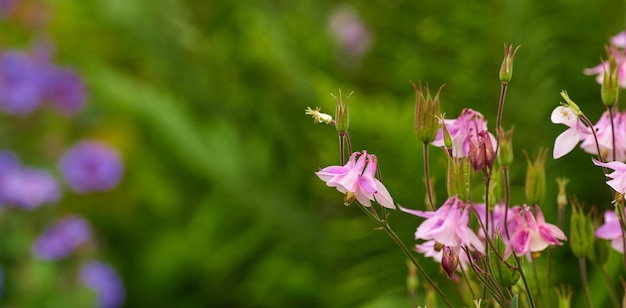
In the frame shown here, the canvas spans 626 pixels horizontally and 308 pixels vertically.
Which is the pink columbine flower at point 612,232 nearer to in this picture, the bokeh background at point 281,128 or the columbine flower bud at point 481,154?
the columbine flower bud at point 481,154

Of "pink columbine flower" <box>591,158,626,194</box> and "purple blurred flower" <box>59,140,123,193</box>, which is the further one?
"purple blurred flower" <box>59,140,123,193</box>

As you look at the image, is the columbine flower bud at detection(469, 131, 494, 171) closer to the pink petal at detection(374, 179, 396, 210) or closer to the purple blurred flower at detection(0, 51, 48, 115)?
the pink petal at detection(374, 179, 396, 210)

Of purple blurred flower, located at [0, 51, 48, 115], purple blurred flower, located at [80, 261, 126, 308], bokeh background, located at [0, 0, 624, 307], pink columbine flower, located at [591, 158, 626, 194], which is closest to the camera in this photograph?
pink columbine flower, located at [591, 158, 626, 194]

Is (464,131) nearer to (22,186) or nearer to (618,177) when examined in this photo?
(618,177)

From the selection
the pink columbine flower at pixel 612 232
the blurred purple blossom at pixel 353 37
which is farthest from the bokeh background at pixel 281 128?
the pink columbine flower at pixel 612 232

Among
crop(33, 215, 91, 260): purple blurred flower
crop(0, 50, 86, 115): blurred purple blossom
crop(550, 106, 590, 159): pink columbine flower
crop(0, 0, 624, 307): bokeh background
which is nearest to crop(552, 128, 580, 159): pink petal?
crop(550, 106, 590, 159): pink columbine flower

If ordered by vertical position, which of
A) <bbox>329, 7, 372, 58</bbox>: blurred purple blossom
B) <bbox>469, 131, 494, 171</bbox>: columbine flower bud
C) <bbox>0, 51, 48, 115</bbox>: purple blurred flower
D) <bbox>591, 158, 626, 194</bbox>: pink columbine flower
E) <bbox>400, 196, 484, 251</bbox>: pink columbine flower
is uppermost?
<bbox>329, 7, 372, 58</bbox>: blurred purple blossom

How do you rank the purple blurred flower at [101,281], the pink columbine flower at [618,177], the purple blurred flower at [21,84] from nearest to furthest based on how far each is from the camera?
the pink columbine flower at [618,177]
the purple blurred flower at [101,281]
the purple blurred flower at [21,84]

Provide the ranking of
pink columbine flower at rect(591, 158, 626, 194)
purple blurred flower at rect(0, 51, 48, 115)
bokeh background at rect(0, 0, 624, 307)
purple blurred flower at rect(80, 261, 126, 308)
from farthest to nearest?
purple blurred flower at rect(0, 51, 48, 115), purple blurred flower at rect(80, 261, 126, 308), bokeh background at rect(0, 0, 624, 307), pink columbine flower at rect(591, 158, 626, 194)
